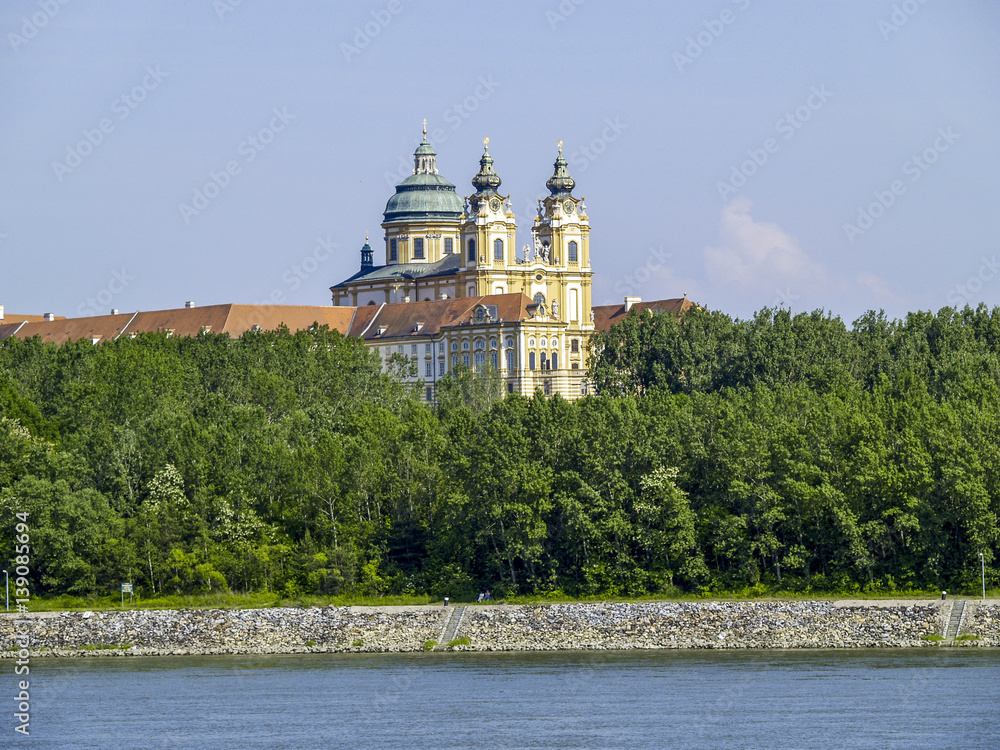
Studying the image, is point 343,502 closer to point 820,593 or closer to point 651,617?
point 651,617

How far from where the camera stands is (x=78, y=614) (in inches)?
2477

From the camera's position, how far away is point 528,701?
5038 cm

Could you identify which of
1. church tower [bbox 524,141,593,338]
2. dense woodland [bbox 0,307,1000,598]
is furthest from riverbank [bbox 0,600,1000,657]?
church tower [bbox 524,141,593,338]

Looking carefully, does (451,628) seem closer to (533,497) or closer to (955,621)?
(533,497)

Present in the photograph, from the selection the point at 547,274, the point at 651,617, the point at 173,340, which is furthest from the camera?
the point at 547,274

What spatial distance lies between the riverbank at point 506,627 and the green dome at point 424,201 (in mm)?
103789

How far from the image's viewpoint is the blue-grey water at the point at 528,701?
45.8 metres

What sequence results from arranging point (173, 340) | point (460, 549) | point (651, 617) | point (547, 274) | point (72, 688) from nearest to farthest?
point (72, 688) < point (651, 617) < point (460, 549) < point (173, 340) < point (547, 274)

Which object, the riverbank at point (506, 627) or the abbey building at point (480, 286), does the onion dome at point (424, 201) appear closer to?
the abbey building at point (480, 286)

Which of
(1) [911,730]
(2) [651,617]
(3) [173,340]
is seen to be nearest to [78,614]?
(2) [651,617]

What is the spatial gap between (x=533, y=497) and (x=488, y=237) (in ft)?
287

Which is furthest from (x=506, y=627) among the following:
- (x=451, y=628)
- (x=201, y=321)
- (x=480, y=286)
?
(x=201, y=321)

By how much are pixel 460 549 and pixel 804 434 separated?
45.2ft

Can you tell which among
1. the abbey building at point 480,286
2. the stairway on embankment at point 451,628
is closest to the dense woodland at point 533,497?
the stairway on embankment at point 451,628
